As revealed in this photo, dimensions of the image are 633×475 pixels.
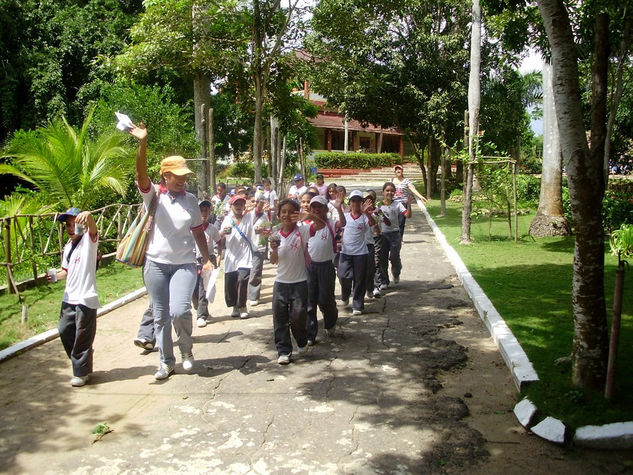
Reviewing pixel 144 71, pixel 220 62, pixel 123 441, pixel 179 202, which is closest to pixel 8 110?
pixel 144 71

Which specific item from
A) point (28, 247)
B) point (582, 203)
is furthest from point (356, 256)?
point (28, 247)

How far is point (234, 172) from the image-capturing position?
122ft

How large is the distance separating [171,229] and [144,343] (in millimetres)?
1569

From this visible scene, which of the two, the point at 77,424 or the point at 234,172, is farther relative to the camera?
the point at 234,172

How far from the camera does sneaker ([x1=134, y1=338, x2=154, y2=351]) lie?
6.52 metres

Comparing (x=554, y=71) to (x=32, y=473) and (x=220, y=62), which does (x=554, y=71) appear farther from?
(x=220, y=62)

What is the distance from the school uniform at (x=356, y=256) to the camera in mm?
8086

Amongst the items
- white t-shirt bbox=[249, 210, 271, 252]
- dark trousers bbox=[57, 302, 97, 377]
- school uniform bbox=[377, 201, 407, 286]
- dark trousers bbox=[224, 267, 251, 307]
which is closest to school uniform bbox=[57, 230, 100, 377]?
dark trousers bbox=[57, 302, 97, 377]

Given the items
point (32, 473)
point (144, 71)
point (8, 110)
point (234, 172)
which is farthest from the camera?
point (234, 172)

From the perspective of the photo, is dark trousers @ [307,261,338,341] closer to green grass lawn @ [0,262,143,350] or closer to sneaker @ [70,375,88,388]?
sneaker @ [70,375,88,388]

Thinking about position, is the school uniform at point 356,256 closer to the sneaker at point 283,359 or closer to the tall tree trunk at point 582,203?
the sneaker at point 283,359

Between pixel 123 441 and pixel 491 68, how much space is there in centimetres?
2696

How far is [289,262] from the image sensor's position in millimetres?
6273

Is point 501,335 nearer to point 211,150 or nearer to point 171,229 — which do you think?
point 171,229
